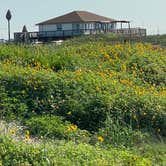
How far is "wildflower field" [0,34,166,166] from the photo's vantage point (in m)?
5.94

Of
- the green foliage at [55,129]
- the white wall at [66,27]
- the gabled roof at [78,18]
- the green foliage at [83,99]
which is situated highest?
the gabled roof at [78,18]

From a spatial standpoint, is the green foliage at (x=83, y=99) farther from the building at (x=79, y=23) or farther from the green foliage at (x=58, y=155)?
the building at (x=79, y=23)

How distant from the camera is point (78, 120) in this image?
27.2 ft

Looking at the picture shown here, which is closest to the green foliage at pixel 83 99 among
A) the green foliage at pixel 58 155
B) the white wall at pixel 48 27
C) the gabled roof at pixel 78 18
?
the green foliage at pixel 58 155

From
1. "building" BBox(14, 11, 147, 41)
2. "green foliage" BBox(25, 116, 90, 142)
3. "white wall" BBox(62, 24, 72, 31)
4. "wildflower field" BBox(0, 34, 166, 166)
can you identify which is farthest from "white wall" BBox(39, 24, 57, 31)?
"green foliage" BBox(25, 116, 90, 142)

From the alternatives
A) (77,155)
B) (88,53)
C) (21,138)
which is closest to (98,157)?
(77,155)

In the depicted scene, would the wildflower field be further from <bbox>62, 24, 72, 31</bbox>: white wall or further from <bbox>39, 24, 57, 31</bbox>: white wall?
<bbox>39, 24, 57, 31</bbox>: white wall

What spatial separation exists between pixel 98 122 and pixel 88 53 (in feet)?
19.3

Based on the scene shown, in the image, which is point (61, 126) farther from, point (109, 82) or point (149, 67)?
point (149, 67)

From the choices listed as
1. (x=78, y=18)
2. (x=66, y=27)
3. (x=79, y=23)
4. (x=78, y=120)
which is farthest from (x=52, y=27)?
(x=78, y=120)

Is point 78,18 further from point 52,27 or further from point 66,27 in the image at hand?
point 52,27

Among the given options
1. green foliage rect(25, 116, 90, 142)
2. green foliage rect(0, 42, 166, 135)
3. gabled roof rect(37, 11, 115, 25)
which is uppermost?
gabled roof rect(37, 11, 115, 25)

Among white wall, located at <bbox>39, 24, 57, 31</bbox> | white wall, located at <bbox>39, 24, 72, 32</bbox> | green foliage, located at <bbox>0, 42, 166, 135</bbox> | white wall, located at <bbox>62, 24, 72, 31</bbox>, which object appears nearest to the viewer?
green foliage, located at <bbox>0, 42, 166, 135</bbox>

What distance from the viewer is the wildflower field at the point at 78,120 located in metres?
5.94
